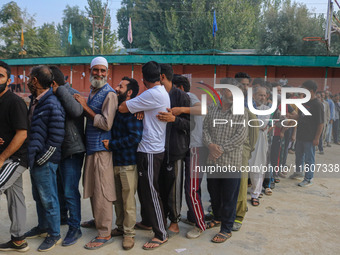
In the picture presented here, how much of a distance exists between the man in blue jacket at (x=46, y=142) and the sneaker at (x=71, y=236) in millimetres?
103

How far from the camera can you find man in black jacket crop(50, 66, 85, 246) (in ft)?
10.2

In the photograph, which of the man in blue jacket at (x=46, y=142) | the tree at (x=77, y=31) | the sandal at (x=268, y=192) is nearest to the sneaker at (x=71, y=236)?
the man in blue jacket at (x=46, y=142)

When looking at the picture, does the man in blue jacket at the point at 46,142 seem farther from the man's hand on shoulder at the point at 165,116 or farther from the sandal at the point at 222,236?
the sandal at the point at 222,236

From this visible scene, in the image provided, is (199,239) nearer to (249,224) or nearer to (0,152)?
(249,224)

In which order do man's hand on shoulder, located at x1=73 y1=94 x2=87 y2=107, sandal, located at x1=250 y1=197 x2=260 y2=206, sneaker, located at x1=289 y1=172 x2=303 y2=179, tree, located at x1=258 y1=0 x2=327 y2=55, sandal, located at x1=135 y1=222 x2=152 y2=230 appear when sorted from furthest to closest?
tree, located at x1=258 y1=0 x2=327 y2=55
sneaker, located at x1=289 y1=172 x2=303 y2=179
sandal, located at x1=250 y1=197 x2=260 y2=206
sandal, located at x1=135 y1=222 x2=152 y2=230
man's hand on shoulder, located at x1=73 y1=94 x2=87 y2=107

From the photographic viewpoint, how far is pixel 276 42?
35062 millimetres

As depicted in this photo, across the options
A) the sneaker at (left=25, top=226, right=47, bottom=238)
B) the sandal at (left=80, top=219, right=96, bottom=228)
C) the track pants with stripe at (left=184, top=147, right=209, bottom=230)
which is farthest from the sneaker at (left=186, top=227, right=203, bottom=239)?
the sneaker at (left=25, top=226, right=47, bottom=238)

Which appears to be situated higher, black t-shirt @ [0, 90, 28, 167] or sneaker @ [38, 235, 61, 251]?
black t-shirt @ [0, 90, 28, 167]

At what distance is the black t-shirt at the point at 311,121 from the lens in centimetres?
567

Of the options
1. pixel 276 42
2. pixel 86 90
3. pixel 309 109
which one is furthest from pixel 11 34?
pixel 309 109

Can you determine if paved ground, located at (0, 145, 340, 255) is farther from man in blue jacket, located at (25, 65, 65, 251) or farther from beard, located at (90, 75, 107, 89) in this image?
beard, located at (90, 75, 107, 89)

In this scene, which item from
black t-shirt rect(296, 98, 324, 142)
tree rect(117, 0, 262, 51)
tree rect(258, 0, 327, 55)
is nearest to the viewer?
black t-shirt rect(296, 98, 324, 142)

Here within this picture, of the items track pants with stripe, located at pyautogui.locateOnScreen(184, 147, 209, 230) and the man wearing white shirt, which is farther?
track pants with stripe, located at pyautogui.locateOnScreen(184, 147, 209, 230)

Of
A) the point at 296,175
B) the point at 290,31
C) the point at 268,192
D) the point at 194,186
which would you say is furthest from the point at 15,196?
the point at 290,31
